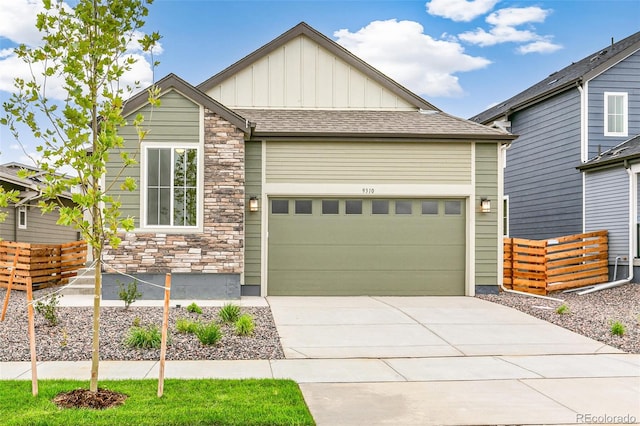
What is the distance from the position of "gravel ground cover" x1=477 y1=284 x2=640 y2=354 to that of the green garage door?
137 centimetres

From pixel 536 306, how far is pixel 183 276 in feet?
23.4

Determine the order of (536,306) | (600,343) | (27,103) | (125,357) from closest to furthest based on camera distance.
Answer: (27,103)
(125,357)
(600,343)
(536,306)

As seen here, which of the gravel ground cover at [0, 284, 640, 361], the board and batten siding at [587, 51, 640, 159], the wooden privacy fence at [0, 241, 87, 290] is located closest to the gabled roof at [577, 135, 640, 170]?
the board and batten siding at [587, 51, 640, 159]

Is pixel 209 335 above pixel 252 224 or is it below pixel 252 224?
below

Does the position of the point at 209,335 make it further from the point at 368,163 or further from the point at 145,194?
the point at 368,163

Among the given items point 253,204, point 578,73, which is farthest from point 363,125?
point 578,73

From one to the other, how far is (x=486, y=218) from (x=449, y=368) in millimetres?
6730

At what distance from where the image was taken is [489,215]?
1273 cm

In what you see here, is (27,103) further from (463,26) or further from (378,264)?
(463,26)

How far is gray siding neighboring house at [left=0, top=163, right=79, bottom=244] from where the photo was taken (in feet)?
52.8

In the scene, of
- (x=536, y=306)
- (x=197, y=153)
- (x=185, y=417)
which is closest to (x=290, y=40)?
(x=197, y=153)

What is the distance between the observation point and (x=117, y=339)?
7590 millimetres

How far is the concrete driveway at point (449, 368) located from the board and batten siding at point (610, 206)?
6.22 meters

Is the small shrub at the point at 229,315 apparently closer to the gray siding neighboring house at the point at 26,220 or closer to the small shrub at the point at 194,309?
the small shrub at the point at 194,309
